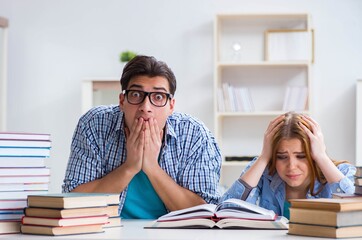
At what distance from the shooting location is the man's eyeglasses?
2531 mm

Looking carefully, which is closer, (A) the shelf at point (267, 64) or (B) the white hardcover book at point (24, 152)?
(B) the white hardcover book at point (24, 152)

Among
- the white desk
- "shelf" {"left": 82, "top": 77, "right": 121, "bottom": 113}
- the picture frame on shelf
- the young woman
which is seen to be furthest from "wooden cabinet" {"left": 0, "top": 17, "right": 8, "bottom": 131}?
the white desk

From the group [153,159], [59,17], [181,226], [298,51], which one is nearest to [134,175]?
[153,159]

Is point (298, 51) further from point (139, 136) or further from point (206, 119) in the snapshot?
point (139, 136)

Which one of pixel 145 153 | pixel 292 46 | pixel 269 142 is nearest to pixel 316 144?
pixel 269 142

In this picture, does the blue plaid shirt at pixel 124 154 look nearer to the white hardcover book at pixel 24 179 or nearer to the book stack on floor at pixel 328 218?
the white hardcover book at pixel 24 179

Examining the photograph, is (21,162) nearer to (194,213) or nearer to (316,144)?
(194,213)

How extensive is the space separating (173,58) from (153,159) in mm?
3075

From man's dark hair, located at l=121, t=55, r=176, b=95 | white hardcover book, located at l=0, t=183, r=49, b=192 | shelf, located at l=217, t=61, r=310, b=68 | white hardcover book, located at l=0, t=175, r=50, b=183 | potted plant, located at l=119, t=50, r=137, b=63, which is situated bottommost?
white hardcover book, located at l=0, t=183, r=49, b=192

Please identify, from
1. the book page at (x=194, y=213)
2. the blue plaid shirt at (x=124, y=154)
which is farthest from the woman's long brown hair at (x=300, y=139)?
the book page at (x=194, y=213)

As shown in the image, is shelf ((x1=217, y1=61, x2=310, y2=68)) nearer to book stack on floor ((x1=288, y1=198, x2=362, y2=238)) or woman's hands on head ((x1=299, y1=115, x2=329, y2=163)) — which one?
woman's hands on head ((x1=299, y1=115, x2=329, y2=163))

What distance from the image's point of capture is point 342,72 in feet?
18.0

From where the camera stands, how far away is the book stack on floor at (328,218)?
186 centimetres

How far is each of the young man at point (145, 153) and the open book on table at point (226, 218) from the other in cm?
43
